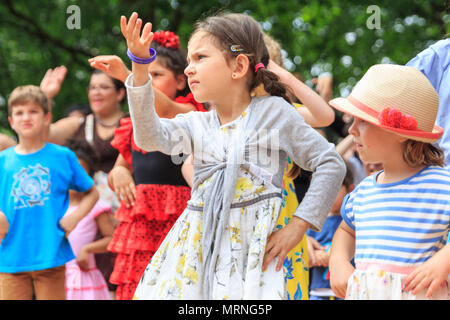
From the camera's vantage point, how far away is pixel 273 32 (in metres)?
10.9

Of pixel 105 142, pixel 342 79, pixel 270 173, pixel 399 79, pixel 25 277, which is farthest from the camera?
pixel 342 79

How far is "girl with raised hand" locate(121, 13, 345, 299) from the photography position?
2.39 m

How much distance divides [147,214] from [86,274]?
1608 mm

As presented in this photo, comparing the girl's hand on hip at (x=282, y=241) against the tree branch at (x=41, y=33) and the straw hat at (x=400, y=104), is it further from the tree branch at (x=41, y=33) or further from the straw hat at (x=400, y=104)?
the tree branch at (x=41, y=33)

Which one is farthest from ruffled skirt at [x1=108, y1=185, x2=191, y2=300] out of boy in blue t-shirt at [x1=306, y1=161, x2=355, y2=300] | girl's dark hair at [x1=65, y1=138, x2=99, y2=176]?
girl's dark hair at [x1=65, y1=138, x2=99, y2=176]

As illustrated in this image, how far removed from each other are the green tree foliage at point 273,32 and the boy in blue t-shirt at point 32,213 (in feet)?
20.4

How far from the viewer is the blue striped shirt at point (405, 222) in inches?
88.4

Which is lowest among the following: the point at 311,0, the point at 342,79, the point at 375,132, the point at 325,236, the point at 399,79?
the point at 325,236

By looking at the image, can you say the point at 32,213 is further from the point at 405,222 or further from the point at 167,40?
the point at 405,222
